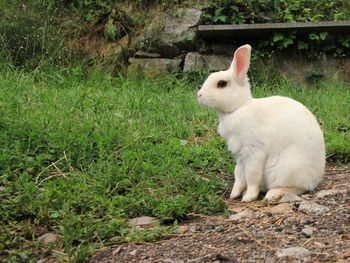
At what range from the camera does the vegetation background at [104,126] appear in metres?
3.57

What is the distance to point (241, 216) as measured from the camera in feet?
11.9

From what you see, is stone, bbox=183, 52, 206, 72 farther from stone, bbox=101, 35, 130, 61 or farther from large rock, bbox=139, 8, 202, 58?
stone, bbox=101, 35, 130, 61

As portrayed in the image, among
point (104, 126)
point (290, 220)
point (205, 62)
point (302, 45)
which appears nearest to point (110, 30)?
point (205, 62)

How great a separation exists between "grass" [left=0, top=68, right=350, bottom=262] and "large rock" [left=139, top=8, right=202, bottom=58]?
6.16ft

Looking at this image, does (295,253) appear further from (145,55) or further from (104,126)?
(145,55)

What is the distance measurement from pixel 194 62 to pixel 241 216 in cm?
510

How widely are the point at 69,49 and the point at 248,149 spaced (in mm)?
5249

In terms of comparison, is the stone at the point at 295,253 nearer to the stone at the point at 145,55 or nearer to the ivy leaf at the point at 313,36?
the ivy leaf at the point at 313,36

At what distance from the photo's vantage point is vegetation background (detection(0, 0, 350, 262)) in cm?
357

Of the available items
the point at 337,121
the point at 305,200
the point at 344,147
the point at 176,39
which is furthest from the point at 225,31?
the point at 305,200

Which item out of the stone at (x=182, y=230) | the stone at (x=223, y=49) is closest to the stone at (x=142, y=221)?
the stone at (x=182, y=230)

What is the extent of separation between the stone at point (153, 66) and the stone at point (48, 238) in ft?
16.7

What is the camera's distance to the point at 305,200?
3.76m

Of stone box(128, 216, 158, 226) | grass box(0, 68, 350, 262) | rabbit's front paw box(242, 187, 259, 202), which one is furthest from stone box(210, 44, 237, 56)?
stone box(128, 216, 158, 226)
